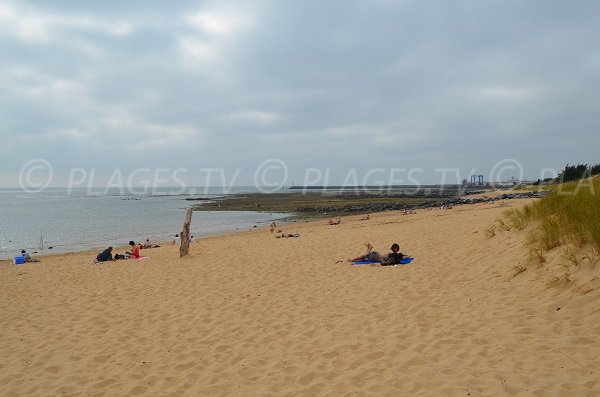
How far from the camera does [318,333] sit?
605cm

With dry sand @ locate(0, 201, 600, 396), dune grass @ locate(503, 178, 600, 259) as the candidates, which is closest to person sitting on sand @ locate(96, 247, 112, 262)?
dry sand @ locate(0, 201, 600, 396)

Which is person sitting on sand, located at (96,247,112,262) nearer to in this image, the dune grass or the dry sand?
the dry sand

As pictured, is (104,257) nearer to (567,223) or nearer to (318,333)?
(318,333)

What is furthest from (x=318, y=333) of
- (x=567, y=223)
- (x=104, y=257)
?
(x=104, y=257)

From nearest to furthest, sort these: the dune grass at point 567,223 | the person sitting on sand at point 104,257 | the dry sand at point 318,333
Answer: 1. the dry sand at point 318,333
2. the dune grass at point 567,223
3. the person sitting on sand at point 104,257

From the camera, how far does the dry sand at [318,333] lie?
4.33m

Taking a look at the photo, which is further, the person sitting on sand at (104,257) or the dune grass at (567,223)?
the person sitting on sand at (104,257)

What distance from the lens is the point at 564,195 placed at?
1040 centimetres

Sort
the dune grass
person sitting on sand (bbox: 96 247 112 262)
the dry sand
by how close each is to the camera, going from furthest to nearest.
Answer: person sitting on sand (bbox: 96 247 112 262)
the dune grass
the dry sand

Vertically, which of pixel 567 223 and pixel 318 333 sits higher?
pixel 567 223

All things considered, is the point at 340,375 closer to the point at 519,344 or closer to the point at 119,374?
the point at 519,344

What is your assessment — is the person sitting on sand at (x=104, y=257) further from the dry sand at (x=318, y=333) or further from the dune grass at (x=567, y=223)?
the dune grass at (x=567, y=223)

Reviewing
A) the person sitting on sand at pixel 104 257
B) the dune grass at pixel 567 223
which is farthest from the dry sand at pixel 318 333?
the person sitting on sand at pixel 104 257

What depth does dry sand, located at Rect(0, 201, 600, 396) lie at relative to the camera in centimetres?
433
